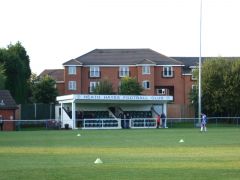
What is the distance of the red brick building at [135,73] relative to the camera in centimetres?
9862

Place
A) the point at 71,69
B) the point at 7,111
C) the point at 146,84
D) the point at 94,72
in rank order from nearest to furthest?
the point at 7,111, the point at 146,84, the point at 71,69, the point at 94,72

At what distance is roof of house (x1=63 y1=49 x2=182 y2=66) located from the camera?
98.8m

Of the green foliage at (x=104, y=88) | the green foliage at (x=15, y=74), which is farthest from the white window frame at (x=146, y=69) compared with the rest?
the green foliage at (x=15, y=74)

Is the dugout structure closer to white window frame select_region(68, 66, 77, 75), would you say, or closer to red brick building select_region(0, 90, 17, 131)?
red brick building select_region(0, 90, 17, 131)

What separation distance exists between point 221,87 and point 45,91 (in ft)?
79.6

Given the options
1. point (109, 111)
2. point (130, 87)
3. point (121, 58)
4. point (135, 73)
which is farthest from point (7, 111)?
point (121, 58)

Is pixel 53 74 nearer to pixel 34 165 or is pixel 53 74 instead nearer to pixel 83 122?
pixel 83 122

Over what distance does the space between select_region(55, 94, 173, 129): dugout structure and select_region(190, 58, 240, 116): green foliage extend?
301 inches

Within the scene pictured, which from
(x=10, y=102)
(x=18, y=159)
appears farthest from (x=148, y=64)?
(x=18, y=159)

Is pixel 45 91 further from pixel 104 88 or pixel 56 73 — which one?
pixel 56 73

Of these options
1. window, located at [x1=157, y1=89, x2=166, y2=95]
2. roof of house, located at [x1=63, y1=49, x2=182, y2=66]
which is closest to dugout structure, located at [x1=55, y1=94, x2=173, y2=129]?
roof of house, located at [x1=63, y1=49, x2=182, y2=66]

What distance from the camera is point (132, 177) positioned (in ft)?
54.6

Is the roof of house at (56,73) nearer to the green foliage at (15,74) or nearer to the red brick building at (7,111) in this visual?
the green foliage at (15,74)

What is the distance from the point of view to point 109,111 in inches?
2975
